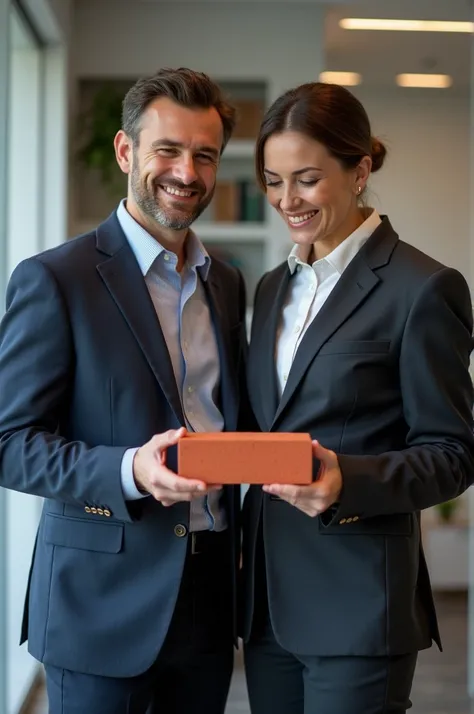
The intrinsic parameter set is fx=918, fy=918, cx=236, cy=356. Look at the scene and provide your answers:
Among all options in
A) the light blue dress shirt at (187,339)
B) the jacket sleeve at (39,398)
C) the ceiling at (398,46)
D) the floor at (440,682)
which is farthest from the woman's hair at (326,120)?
the ceiling at (398,46)

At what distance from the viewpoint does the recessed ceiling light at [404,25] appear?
5.48m

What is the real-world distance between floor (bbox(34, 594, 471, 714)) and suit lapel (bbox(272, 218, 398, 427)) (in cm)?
246

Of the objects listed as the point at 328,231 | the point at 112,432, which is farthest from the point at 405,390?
the point at 112,432

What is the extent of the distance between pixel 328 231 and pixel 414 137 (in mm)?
6101

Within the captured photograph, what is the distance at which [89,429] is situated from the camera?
1770mm

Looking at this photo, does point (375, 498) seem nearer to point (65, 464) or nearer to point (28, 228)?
point (65, 464)

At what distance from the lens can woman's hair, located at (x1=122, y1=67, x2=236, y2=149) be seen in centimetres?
186

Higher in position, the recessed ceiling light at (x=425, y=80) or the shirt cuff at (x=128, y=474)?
the recessed ceiling light at (x=425, y=80)

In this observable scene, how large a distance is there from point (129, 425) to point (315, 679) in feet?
2.00

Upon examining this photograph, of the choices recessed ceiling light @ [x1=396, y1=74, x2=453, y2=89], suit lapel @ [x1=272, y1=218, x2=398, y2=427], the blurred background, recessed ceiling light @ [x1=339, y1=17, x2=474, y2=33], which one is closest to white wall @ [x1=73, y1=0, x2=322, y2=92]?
the blurred background

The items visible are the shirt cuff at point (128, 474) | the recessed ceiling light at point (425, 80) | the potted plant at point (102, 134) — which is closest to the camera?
the shirt cuff at point (128, 474)

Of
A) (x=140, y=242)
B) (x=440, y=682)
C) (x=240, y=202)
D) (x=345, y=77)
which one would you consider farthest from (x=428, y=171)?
(x=140, y=242)

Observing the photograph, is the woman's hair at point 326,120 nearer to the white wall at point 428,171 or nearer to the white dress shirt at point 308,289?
the white dress shirt at point 308,289

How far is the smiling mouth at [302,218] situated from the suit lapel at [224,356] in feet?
0.87
